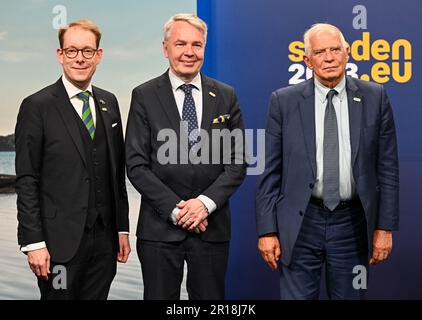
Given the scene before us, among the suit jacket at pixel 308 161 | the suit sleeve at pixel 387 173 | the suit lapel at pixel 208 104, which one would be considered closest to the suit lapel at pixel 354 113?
the suit jacket at pixel 308 161

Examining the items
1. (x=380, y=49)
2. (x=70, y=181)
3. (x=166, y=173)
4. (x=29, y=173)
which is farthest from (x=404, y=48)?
(x=29, y=173)

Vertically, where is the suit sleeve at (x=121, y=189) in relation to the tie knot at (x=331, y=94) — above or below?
below

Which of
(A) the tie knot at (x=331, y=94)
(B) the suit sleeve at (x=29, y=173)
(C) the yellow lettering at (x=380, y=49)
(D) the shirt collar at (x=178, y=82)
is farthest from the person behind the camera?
(C) the yellow lettering at (x=380, y=49)

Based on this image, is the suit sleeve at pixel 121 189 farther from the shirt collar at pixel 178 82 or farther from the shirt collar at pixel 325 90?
the shirt collar at pixel 325 90

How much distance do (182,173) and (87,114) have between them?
50 centimetres

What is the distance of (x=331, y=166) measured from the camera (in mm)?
2625

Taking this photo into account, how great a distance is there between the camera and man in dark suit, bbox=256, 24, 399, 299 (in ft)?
8.64

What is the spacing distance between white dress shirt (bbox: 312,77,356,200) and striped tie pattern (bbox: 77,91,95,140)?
993mm

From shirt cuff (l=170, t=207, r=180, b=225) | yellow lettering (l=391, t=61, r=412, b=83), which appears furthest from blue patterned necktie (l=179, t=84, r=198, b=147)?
yellow lettering (l=391, t=61, r=412, b=83)

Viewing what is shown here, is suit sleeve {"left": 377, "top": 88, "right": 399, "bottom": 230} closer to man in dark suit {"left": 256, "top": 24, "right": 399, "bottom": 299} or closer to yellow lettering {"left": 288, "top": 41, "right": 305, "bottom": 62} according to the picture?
man in dark suit {"left": 256, "top": 24, "right": 399, "bottom": 299}

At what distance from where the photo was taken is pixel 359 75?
345 centimetres

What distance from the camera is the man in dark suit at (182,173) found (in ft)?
8.89

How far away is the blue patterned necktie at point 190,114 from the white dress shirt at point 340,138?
538 mm

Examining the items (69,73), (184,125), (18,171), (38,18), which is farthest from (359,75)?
(38,18)
